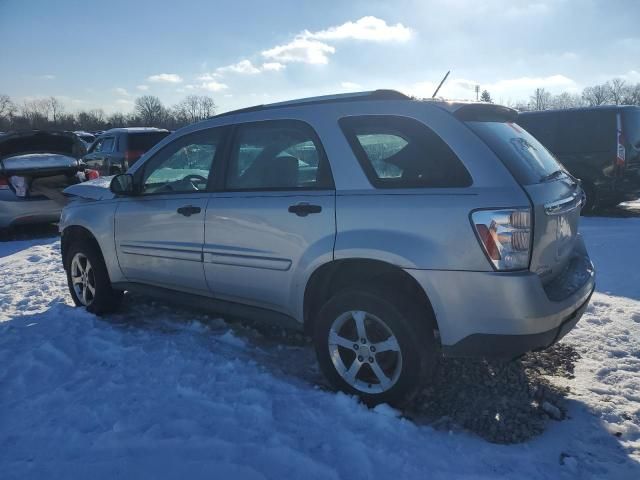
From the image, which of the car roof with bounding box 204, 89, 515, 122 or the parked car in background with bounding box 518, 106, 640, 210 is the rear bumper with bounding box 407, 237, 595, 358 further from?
the parked car in background with bounding box 518, 106, 640, 210

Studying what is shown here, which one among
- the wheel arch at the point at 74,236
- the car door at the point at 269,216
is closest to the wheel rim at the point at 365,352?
the car door at the point at 269,216

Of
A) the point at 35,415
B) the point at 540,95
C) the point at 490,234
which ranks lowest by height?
the point at 35,415

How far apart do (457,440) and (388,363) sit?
564 mm

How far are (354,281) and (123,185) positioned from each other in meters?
2.32

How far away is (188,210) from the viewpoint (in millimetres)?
3811

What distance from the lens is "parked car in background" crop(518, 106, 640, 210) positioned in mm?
8766

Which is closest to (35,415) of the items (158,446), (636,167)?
(158,446)

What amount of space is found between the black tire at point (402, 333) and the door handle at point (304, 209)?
21.6 inches

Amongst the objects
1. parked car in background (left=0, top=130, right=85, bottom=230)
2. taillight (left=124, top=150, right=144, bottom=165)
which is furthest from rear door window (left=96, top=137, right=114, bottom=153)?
parked car in background (left=0, top=130, right=85, bottom=230)

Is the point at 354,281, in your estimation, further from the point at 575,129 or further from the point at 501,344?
the point at 575,129

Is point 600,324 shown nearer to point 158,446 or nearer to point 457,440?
point 457,440

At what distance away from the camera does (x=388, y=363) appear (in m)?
2.96

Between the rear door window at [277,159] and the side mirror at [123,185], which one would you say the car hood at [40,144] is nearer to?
the side mirror at [123,185]

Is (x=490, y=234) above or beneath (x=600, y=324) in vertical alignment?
above
